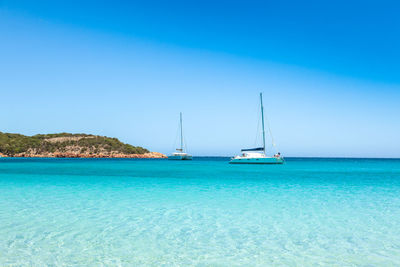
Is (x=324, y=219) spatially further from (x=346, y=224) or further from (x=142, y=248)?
(x=142, y=248)

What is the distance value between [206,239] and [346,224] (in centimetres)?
391

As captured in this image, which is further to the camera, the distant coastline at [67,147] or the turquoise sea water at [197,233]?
the distant coastline at [67,147]

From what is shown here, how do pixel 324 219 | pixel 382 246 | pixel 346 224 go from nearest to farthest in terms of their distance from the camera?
pixel 382 246 < pixel 346 224 < pixel 324 219

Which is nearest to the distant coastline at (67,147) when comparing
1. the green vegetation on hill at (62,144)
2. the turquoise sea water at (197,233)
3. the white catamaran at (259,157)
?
the green vegetation on hill at (62,144)

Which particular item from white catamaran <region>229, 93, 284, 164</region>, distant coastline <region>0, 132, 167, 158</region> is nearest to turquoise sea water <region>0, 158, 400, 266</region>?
white catamaran <region>229, 93, 284, 164</region>

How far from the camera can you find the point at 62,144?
14438 centimetres

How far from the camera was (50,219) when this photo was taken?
8117 millimetres

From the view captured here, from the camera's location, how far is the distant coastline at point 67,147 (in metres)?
134

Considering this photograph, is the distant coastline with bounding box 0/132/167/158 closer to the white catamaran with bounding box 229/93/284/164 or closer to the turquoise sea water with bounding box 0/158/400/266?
the white catamaran with bounding box 229/93/284/164

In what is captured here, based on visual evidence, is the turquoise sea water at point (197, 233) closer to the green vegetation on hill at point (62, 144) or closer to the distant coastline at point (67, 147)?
the distant coastline at point (67, 147)

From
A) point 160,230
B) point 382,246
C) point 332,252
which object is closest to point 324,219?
point 382,246

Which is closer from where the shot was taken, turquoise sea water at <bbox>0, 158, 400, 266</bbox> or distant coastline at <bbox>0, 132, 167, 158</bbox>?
turquoise sea water at <bbox>0, 158, 400, 266</bbox>

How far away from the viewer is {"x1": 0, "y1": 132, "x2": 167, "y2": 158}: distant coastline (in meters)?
134

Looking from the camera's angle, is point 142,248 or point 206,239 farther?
point 206,239
